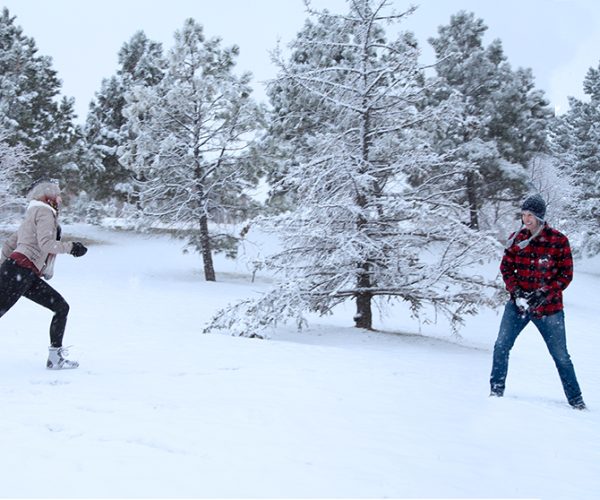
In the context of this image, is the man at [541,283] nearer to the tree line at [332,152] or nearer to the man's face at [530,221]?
the man's face at [530,221]

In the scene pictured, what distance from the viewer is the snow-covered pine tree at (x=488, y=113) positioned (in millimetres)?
27438

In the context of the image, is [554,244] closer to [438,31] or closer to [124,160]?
[124,160]

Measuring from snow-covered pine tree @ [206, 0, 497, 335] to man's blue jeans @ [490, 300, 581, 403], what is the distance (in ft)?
14.8

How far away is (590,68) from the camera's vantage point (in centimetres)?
3362

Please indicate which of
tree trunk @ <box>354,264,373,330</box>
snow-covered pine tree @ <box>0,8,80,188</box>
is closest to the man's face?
tree trunk @ <box>354,264,373,330</box>

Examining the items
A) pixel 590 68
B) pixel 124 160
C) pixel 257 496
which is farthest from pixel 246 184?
pixel 590 68

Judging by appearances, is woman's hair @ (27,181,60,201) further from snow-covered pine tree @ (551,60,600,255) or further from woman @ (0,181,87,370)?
snow-covered pine tree @ (551,60,600,255)

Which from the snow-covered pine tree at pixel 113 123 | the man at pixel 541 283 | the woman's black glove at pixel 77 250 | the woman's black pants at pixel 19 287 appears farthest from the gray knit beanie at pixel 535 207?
the snow-covered pine tree at pixel 113 123

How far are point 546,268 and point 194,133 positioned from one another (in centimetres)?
1672

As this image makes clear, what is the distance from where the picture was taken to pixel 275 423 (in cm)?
455

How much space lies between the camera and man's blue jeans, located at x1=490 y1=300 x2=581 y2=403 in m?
5.64

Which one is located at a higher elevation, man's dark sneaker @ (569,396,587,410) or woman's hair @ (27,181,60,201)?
woman's hair @ (27,181,60,201)

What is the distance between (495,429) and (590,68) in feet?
113

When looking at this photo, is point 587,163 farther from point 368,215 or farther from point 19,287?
point 19,287
